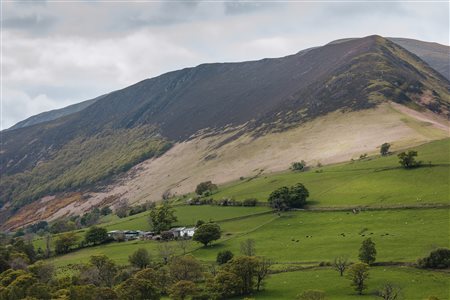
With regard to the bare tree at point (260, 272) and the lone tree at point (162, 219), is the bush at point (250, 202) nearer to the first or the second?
the lone tree at point (162, 219)

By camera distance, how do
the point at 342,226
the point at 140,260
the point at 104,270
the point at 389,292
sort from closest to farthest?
the point at 389,292, the point at 104,270, the point at 140,260, the point at 342,226

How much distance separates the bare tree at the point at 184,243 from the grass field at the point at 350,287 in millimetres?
38116

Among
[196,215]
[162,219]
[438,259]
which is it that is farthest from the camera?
[196,215]

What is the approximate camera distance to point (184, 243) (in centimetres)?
14288

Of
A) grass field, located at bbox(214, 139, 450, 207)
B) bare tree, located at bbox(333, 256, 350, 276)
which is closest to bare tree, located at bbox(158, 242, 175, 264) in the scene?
bare tree, located at bbox(333, 256, 350, 276)

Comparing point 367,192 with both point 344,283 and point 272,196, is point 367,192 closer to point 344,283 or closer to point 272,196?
point 272,196

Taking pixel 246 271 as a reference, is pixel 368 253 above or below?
above

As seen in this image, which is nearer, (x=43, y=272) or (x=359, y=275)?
(x=359, y=275)

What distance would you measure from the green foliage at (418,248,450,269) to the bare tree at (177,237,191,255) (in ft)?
206

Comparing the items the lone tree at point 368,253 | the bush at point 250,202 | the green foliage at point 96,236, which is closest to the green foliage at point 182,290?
the lone tree at point 368,253

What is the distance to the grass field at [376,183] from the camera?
13988cm

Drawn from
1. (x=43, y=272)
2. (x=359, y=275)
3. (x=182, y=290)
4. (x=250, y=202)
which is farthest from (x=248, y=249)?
(x=250, y=202)

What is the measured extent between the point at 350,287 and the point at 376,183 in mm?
72678

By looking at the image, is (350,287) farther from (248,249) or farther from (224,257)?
(224,257)
